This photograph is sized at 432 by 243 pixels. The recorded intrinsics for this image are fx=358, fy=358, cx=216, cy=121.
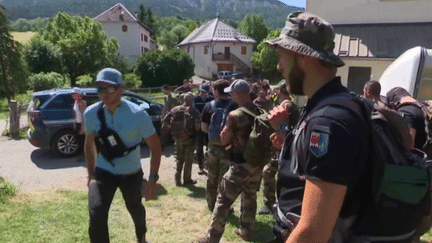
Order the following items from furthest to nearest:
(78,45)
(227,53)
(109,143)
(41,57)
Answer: (227,53) < (78,45) < (41,57) < (109,143)

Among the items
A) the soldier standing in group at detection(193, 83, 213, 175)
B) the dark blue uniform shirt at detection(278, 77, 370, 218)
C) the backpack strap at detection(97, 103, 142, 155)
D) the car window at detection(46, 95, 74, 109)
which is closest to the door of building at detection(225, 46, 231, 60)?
the soldier standing in group at detection(193, 83, 213, 175)

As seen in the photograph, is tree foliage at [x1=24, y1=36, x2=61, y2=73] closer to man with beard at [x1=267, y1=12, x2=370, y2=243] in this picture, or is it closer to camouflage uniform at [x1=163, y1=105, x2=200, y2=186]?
camouflage uniform at [x1=163, y1=105, x2=200, y2=186]

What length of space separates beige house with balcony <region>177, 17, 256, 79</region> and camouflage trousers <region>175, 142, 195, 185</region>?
43601 mm

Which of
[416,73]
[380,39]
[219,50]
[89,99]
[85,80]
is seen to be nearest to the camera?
[416,73]

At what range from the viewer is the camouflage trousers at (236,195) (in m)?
4.39

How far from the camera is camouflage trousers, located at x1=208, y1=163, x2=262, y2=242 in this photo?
14.4ft

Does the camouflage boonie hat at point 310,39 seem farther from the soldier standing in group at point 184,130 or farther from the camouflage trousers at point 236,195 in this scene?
the soldier standing in group at point 184,130

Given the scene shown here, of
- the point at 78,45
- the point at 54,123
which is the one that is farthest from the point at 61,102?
the point at 78,45

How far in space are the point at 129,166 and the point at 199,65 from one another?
49010 mm

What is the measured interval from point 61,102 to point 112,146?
6.21m

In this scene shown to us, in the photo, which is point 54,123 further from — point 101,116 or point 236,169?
point 236,169

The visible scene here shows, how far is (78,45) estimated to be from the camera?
38.2 metres

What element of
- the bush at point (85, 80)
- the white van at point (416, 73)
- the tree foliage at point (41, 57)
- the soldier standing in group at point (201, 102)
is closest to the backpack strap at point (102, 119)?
the soldier standing in group at point (201, 102)

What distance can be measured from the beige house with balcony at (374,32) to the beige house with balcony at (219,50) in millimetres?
38333
